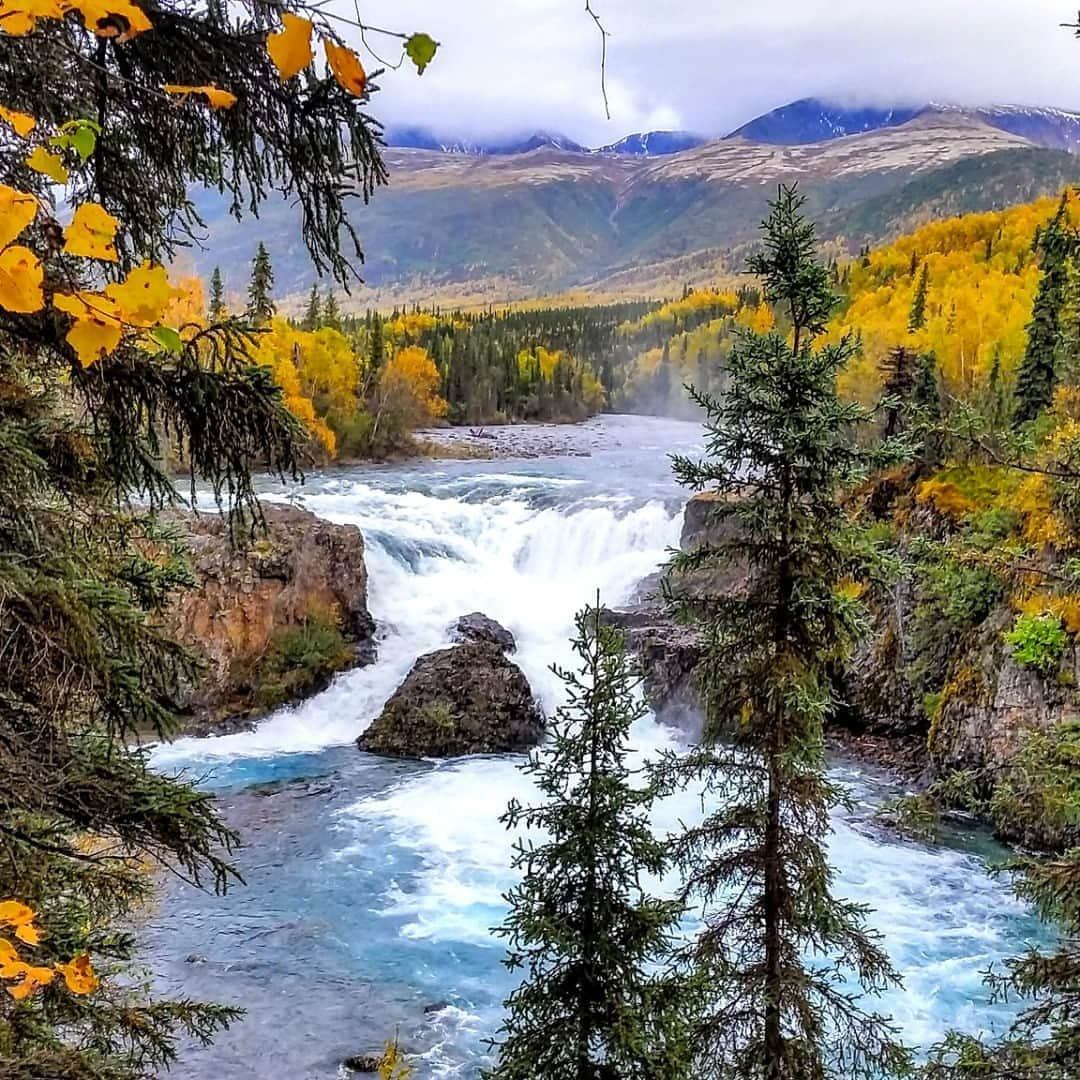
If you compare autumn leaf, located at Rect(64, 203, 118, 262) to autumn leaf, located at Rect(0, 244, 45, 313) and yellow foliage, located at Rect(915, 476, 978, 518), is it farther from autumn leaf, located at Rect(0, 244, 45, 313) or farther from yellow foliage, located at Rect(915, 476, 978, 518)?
yellow foliage, located at Rect(915, 476, 978, 518)

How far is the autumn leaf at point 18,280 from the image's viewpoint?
3.86 ft

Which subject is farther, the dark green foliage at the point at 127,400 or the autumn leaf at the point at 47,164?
the dark green foliage at the point at 127,400

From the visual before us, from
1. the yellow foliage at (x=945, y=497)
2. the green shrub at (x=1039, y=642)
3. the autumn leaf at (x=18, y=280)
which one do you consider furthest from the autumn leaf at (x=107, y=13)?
the yellow foliage at (x=945, y=497)

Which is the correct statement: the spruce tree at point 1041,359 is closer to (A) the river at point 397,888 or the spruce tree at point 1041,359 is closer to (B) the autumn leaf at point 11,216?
(A) the river at point 397,888

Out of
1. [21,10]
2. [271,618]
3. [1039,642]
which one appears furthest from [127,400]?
[271,618]

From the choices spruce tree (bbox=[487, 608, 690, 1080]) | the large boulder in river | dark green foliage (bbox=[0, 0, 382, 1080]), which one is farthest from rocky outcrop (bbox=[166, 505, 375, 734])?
dark green foliage (bbox=[0, 0, 382, 1080])

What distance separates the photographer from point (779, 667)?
7.86 metres

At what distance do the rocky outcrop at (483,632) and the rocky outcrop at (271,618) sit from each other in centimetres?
262

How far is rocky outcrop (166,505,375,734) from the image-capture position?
22984mm

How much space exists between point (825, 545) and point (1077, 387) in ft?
20.4

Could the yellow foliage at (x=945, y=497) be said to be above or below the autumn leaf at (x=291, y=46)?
below

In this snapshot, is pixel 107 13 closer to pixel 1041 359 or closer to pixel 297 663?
pixel 297 663

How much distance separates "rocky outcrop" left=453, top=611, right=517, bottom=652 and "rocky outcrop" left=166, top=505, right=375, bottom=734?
103 inches

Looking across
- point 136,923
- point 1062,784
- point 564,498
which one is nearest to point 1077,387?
point 1062,784
